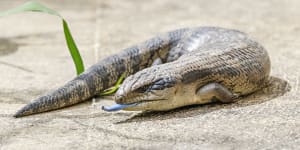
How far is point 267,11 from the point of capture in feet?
31.3

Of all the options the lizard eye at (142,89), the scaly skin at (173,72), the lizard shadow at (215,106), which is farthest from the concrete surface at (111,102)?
the lizard eye at (142,89)

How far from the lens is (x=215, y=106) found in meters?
4.91

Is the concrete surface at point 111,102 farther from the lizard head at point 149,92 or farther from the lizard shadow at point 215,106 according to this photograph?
the lizard head at point 149,92

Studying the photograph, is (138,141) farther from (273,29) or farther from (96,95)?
(273,29)

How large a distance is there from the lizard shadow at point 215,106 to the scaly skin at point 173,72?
61mm

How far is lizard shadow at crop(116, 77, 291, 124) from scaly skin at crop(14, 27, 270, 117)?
0.20 ft

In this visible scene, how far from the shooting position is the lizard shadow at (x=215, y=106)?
4.68 meters

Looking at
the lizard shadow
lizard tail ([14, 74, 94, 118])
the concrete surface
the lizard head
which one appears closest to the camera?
the concrete surface

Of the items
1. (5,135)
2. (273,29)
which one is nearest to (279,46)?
(273,29)

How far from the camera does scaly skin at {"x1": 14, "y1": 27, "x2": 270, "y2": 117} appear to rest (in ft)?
15.2

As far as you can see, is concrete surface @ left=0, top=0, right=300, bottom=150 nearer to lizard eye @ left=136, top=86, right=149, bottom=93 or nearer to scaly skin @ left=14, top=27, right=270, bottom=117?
scaly skin @ left=14, top=27, right=270, bottom=117

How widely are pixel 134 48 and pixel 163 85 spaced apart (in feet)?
4.58

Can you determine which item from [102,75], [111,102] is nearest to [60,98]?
[111,102]

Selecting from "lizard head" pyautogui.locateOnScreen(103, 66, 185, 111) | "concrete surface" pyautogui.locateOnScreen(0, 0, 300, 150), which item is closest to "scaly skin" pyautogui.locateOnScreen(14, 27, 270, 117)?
"lizard head" pyautogui.locateOnScreen(103, 66, 185, 111)
